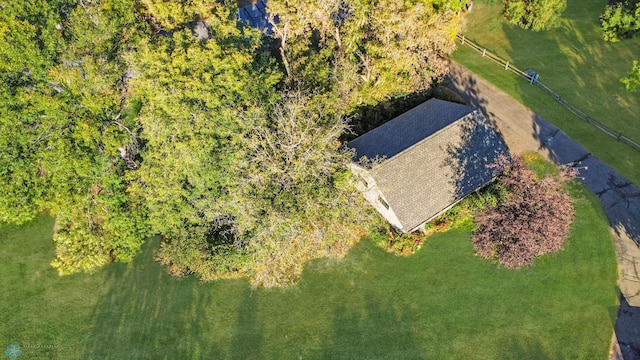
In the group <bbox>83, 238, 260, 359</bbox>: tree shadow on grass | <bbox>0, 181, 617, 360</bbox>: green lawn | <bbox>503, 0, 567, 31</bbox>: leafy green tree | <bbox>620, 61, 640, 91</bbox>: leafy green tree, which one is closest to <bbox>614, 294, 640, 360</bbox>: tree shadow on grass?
<bbox>0, 181, 617, 360</bbox>: green lawn

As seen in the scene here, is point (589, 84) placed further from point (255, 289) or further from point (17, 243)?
point (17, 243)

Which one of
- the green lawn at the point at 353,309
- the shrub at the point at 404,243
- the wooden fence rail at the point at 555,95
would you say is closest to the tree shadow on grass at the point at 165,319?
the green lawn at the point at 353,309

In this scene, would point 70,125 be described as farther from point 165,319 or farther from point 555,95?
point 555,95

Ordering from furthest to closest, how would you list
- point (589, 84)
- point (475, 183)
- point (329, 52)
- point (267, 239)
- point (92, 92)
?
point (589, 84) < point (329, 52) < point (475, 183) < point (92, 92) < point (267, 239)

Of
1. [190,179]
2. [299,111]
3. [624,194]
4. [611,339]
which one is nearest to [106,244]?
[190,179]

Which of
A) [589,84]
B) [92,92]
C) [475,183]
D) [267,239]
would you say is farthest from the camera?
[589,84]

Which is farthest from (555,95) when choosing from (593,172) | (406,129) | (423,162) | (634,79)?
(423,162)
